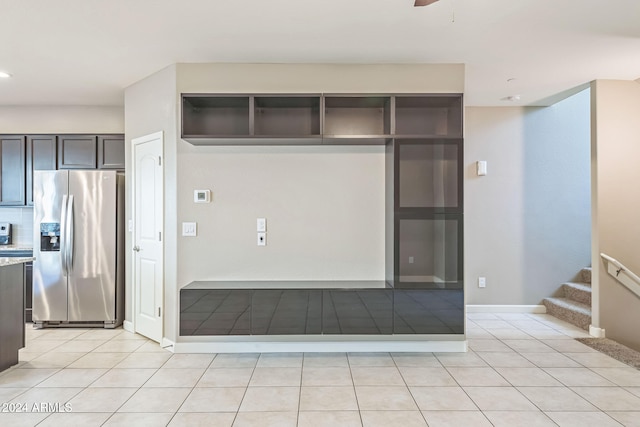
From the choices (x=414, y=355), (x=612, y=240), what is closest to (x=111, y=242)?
(x=414, y=355)

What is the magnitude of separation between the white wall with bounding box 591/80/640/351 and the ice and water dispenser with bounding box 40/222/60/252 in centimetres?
595

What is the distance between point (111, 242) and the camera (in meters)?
4.27

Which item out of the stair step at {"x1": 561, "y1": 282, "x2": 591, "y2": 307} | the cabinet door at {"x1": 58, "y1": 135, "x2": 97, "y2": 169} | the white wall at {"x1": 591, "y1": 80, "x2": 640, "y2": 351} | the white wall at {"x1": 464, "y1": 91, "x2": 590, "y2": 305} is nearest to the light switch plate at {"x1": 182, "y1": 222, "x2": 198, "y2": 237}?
the cabinet door at {"x1": 58, "y1": 135, "x2": 97, "y2": 169}

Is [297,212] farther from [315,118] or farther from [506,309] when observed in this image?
[506,309]

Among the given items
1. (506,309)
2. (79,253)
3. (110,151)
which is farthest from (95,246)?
(506,309)

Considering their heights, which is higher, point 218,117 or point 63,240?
point 218,117

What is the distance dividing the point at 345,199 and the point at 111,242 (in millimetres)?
2770

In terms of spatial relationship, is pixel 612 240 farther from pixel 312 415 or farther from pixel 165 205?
pixel 165 205

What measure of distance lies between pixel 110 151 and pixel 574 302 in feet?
20.1

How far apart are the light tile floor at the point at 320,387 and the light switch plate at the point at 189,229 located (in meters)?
1.13

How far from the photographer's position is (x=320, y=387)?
9.11ft

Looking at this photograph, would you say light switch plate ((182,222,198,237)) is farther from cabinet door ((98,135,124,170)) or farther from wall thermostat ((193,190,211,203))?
cabinet door ((98,135,124,170))

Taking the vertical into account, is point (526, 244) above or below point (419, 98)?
below

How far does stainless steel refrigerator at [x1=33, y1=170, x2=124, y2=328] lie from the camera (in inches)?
167
